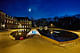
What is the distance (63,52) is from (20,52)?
424cm

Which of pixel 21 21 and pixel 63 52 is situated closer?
pixel 63 52

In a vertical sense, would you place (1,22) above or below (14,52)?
above

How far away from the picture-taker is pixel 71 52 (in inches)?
224

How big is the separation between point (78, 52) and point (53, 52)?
7.99 feet

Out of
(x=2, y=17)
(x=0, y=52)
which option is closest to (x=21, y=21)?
(x=2, y=17)

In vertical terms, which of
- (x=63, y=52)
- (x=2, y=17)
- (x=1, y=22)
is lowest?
(x=63, y=52)

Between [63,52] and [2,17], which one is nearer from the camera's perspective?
[63,52]

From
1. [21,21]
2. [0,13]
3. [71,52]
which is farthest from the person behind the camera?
[21,21]

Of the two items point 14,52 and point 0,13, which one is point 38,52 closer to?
point 14,52

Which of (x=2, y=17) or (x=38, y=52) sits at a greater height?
(x=2, y=17)

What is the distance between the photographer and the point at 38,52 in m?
5.74

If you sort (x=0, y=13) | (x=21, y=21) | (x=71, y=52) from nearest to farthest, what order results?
(x=71, y=52)
(x=0, y=13)
(x=21, y=21)

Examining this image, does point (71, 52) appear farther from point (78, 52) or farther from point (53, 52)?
point (53, 52)

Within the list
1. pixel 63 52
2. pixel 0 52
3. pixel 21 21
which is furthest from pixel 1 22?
pixel 63 52
